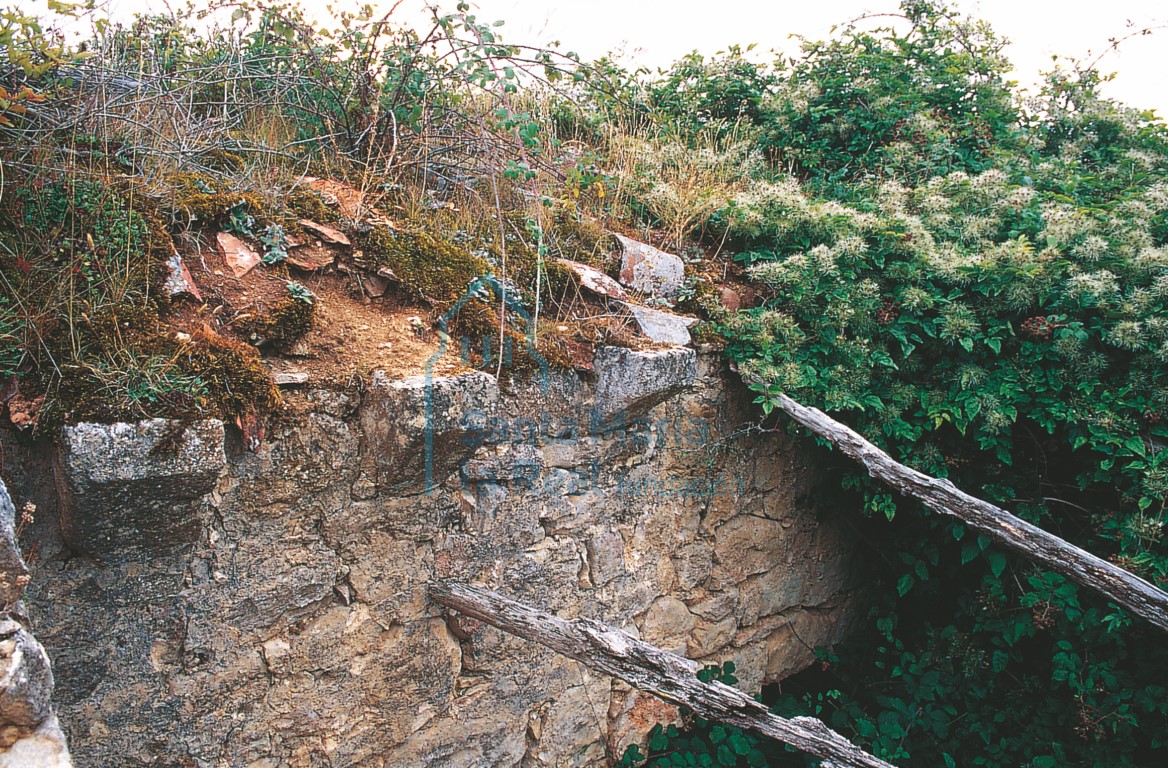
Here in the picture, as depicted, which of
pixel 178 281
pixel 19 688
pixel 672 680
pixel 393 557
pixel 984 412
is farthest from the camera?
pixel 984 412

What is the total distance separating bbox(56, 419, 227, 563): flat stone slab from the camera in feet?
6.20

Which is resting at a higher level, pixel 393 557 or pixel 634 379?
pixel 634 379

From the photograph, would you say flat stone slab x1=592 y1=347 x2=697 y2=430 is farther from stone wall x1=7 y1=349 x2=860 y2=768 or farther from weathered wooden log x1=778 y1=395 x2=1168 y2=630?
weathered wooden log x1=778 y1=395 x2=1168 y2=630

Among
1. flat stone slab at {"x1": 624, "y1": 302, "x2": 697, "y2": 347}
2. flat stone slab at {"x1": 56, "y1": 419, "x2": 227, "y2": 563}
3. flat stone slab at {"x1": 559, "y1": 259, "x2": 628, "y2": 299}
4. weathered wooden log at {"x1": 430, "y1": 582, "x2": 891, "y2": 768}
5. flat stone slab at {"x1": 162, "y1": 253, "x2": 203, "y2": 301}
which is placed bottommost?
weathered wooden log at {"x1": 430, "y1": 582, "x2": 891, "y2": 768}

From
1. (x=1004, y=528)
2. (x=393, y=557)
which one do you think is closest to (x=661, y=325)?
(x=393, y=557)

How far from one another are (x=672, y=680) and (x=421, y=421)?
3.85 feet

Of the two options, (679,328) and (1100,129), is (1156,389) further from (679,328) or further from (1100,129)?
(1100,129)

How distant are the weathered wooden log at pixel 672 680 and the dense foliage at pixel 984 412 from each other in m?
1.27

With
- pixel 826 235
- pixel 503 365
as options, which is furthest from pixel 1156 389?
pixel 503 365

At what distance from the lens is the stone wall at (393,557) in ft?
6.83

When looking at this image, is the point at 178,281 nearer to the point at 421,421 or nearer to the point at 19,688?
the point at 421,421

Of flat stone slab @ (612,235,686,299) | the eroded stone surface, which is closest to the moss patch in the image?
flat stone slab @ (612,235,686,299)

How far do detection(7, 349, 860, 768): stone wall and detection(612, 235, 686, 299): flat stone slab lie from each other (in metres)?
0.38

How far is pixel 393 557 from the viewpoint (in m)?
2.66
